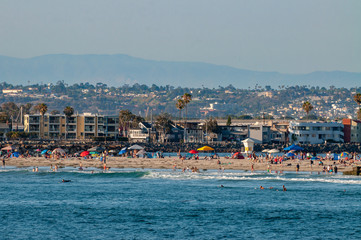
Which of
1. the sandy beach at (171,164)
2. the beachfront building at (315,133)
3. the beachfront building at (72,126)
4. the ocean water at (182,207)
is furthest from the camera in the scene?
the beachfront building at (72,126)

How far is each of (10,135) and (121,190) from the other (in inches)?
3431

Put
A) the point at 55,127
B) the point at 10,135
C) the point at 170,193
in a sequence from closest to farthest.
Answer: the point at 170,193 < the point at 10,135 < the point at 55,127

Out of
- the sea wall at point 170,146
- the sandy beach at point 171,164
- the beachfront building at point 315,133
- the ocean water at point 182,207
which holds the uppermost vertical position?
the beachfront building at point 315,133

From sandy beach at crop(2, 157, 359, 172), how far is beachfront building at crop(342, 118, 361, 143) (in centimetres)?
7289

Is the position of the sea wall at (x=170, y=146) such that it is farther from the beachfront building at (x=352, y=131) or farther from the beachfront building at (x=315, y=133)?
the beachfront building at (x=352, y=131)

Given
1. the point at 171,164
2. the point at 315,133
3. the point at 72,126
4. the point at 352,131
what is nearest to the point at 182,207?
the point at 171,164

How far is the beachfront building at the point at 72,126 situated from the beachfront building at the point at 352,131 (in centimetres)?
5474

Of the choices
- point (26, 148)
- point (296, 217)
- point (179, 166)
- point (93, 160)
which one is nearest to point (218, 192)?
point (296, 217)

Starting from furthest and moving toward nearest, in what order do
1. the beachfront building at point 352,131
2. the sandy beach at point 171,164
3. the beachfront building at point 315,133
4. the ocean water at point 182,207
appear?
the beachfront building at point 352,131, the beachfront building at point 315,133, the sandy beach at point 171,164, the ocean water at point 182,207

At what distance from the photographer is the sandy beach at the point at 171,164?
70.7m

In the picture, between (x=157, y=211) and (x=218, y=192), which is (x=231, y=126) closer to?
(x=218, y=192)

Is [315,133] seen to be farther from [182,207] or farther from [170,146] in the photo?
[182,207]

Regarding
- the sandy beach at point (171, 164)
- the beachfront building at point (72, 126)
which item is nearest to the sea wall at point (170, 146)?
the beachfront building at point (72, 126)

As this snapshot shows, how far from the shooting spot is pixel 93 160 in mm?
84062
